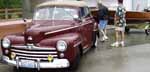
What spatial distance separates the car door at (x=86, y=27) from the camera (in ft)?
38.9

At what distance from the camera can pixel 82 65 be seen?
11.2 metres

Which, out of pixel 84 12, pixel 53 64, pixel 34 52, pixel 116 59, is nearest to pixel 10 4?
pixel 84 12

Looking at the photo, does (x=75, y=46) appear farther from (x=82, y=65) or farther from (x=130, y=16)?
(x=130, y=16)

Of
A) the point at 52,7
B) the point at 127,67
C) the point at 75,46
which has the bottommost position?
the point at 127,67

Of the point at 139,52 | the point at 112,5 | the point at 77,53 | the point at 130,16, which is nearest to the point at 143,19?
the point at 130,16

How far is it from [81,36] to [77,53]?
1066 mm

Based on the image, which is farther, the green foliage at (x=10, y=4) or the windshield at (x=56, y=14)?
the green foliage at (x=10, y=4)

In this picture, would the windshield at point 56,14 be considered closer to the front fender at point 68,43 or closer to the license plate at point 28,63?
the front fender at point 68,43

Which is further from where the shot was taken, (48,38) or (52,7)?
(52,7)

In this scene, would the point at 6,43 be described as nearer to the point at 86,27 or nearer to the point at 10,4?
the point at 86,27

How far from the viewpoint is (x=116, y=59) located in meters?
12.0

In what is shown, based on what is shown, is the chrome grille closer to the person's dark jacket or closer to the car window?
the car window

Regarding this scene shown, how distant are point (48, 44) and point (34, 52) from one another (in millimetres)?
387

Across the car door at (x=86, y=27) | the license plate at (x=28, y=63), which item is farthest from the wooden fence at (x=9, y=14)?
the license plate at (x=28, y=63)
